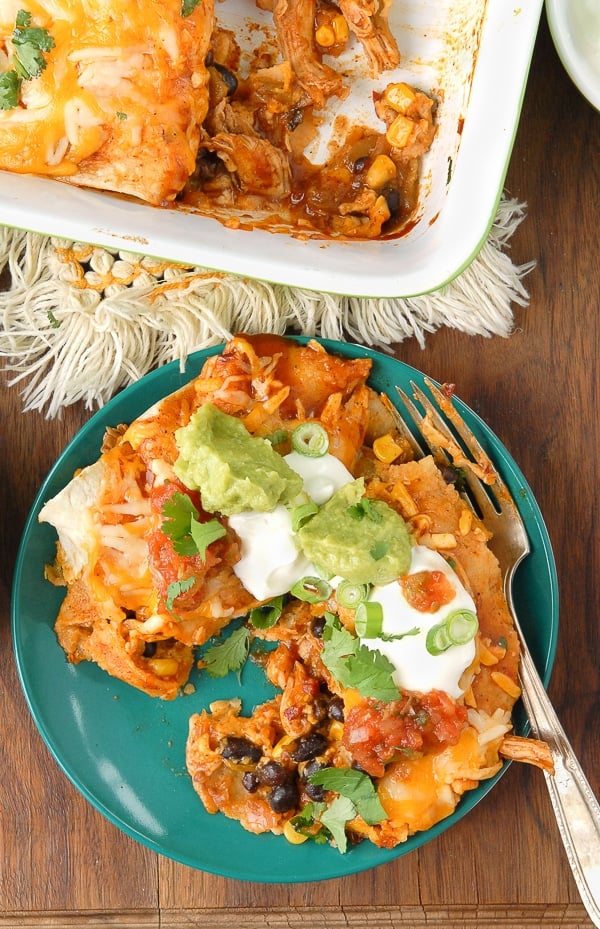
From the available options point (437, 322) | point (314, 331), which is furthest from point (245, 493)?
point (437, 322)

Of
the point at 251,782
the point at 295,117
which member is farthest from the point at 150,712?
the point at 295,117

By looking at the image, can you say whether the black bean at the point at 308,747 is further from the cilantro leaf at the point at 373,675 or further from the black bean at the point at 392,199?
the black bean at the point at 392,199

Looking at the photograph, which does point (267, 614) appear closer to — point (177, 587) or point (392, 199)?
point (177, 587)

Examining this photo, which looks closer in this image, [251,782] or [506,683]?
[506,683]

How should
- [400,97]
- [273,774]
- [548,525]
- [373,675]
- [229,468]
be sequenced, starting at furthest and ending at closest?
[548,525] → [400,97] → [273,774] → [373,675] → [229,468]

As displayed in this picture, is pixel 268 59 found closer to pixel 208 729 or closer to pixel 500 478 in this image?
pixel 500 478

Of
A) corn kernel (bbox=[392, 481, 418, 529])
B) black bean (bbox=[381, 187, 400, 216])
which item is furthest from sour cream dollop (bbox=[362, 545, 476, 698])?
black bean (bbox=[381, 187, 400, 216])
